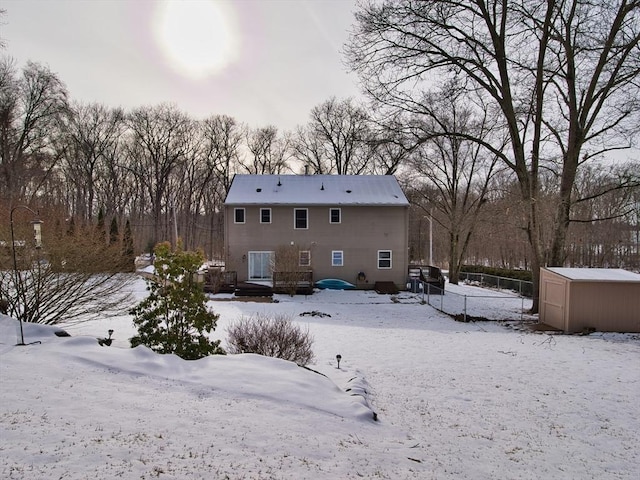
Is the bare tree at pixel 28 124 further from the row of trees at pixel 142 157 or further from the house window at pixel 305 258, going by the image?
the house window at pixel 305 258

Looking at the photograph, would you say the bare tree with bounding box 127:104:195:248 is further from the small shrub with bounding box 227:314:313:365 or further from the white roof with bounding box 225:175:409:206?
the small shrub with bounding box 227:314:313:365

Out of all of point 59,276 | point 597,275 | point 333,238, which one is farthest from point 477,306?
point 59,276

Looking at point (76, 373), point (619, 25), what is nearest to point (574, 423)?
point (76, 373)

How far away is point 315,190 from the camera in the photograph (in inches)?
1062

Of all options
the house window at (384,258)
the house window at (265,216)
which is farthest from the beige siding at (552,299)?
the house window at (265,216)

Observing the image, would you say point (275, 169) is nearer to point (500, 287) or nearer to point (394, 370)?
point (500, 287)

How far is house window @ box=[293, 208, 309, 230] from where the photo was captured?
2580 cm

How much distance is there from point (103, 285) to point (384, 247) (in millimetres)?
17489

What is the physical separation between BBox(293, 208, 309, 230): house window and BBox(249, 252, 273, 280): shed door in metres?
2.56

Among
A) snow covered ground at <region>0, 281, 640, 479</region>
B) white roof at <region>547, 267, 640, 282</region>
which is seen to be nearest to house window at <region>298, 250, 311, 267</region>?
white roof at <region>547, 267, 640, 282</region>

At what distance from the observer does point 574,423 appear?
6.75 meters

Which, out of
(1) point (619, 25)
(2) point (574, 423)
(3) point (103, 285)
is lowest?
(2) point (574, 423)

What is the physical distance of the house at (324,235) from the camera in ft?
83.5

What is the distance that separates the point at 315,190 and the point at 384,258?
6302 mm
